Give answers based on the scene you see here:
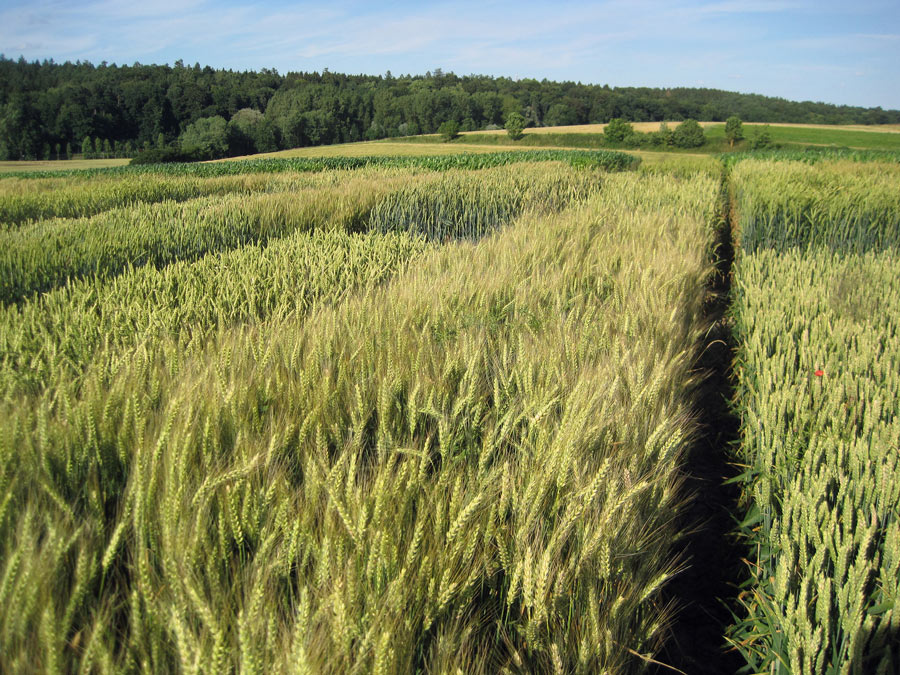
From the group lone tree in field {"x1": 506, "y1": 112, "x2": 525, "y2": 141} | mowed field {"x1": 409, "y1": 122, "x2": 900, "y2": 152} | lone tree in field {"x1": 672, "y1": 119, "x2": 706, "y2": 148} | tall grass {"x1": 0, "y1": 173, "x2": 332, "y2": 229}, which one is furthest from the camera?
lone tree in field {"x1": 506, "y1": 112, "x2": 525, "y2": 141}

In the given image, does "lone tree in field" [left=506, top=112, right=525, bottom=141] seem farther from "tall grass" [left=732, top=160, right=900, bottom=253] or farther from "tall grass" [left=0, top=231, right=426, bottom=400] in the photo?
"tall grass" [left=0, top=231, right=426, bottom=400]

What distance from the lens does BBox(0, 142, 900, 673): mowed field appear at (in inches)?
35.9

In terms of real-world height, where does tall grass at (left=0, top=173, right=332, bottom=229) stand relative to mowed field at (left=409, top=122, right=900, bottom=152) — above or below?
below

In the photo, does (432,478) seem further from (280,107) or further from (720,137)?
(280,107)

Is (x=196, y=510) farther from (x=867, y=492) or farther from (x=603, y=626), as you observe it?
(x=867, y=492)

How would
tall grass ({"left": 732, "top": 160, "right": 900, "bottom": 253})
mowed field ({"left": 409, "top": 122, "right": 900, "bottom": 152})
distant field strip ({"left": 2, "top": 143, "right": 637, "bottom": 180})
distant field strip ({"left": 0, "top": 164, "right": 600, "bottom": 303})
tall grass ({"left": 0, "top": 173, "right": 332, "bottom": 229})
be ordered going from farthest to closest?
mowed field ({"left": 409, "top": 122, "right": 900, "bottom": 152}) < distant field strip ({"left": 2, "top": 143, "right": 637, "bottom": 180}) < tall grass ({"left": 0, "top": 173, "right": 332, "bottom": 229}) < tall grass ({"left": 732, "top": 160, "right": 900, "bottom": 253}) < distant field strip ({"left": 0, "top": 164, "right": 600, "bottom": 303})

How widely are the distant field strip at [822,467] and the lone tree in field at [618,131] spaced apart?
5719cm

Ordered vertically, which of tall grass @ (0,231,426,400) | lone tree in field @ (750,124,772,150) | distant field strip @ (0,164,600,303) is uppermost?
lone tree in field @ (750,124,772,150)

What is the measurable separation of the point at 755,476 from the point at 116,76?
9988 cm

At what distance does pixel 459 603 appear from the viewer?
109cm

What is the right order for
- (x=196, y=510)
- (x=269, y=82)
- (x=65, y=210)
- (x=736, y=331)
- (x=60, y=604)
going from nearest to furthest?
(x=60, y=604) → (x=196, y=510) → (x=736, y=331) → (x=65, y=210) → (x=269, y=82)

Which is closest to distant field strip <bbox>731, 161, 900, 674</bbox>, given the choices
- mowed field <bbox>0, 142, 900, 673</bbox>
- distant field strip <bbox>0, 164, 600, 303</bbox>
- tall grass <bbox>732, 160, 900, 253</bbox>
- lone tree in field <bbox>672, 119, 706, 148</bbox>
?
mowed field <bbox>0, 142, 900, 673</bbox>

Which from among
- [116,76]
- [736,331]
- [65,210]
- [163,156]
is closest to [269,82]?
[116,76]

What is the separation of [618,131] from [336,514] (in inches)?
2445
